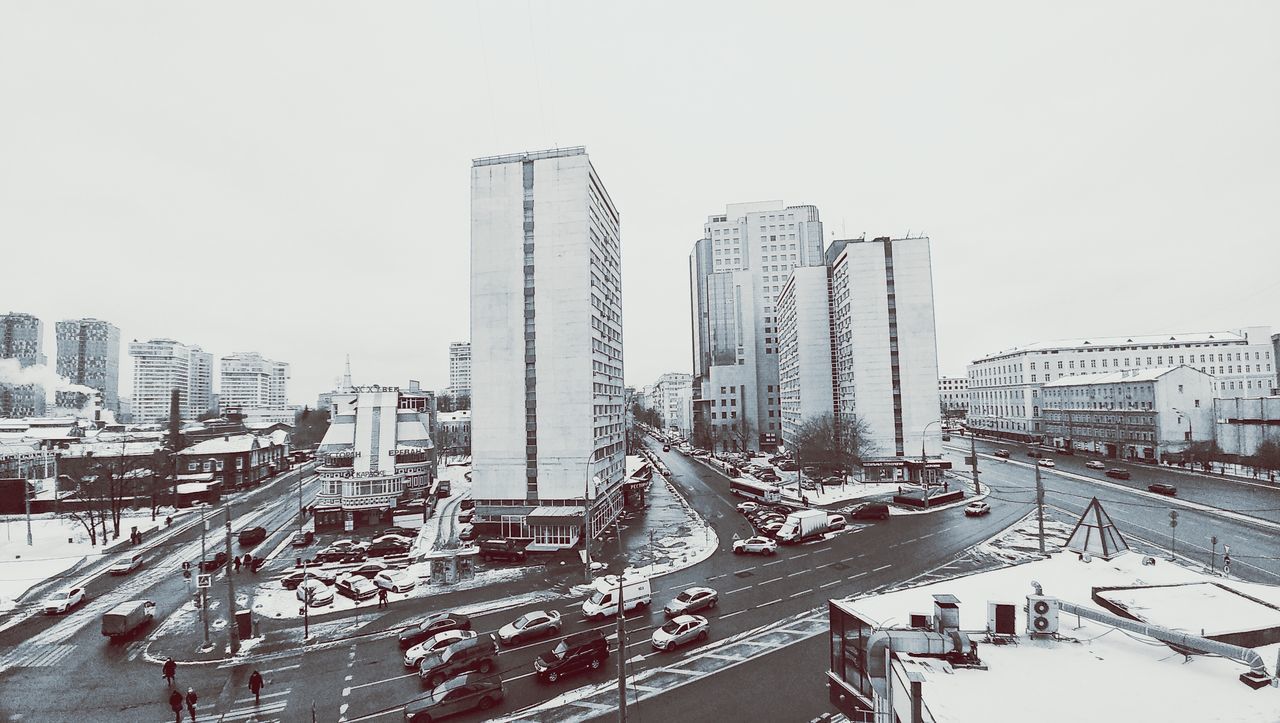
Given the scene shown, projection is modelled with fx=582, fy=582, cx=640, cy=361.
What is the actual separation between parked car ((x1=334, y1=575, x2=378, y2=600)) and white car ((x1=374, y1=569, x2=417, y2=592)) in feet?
1.88

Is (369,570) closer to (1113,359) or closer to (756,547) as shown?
(756,547)

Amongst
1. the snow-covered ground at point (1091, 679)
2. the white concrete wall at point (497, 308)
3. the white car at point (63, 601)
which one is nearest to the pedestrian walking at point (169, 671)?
the white car at point (63, 601)

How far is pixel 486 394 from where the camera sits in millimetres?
54750

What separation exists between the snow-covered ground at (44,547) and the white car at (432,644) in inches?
1340

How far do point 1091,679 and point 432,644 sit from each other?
83.3ft

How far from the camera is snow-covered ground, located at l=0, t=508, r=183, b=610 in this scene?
46.1m

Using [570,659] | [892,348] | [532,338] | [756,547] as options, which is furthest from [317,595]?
[892,348]

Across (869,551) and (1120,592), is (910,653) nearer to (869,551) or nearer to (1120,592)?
(1120,592)

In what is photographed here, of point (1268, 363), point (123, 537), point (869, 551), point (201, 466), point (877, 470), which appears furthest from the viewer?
point (1268, 363)

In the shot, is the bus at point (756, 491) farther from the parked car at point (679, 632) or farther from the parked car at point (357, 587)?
the parked car at point (357, 587)

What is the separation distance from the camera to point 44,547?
5681 centimetres

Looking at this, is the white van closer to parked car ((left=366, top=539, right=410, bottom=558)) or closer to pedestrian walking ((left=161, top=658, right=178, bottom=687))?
pedestrian walking ((left=161, top=658, right=178, bottom=687))

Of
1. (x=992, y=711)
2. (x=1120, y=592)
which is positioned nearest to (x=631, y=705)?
(x=992, y=711)

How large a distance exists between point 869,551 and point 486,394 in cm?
3546
